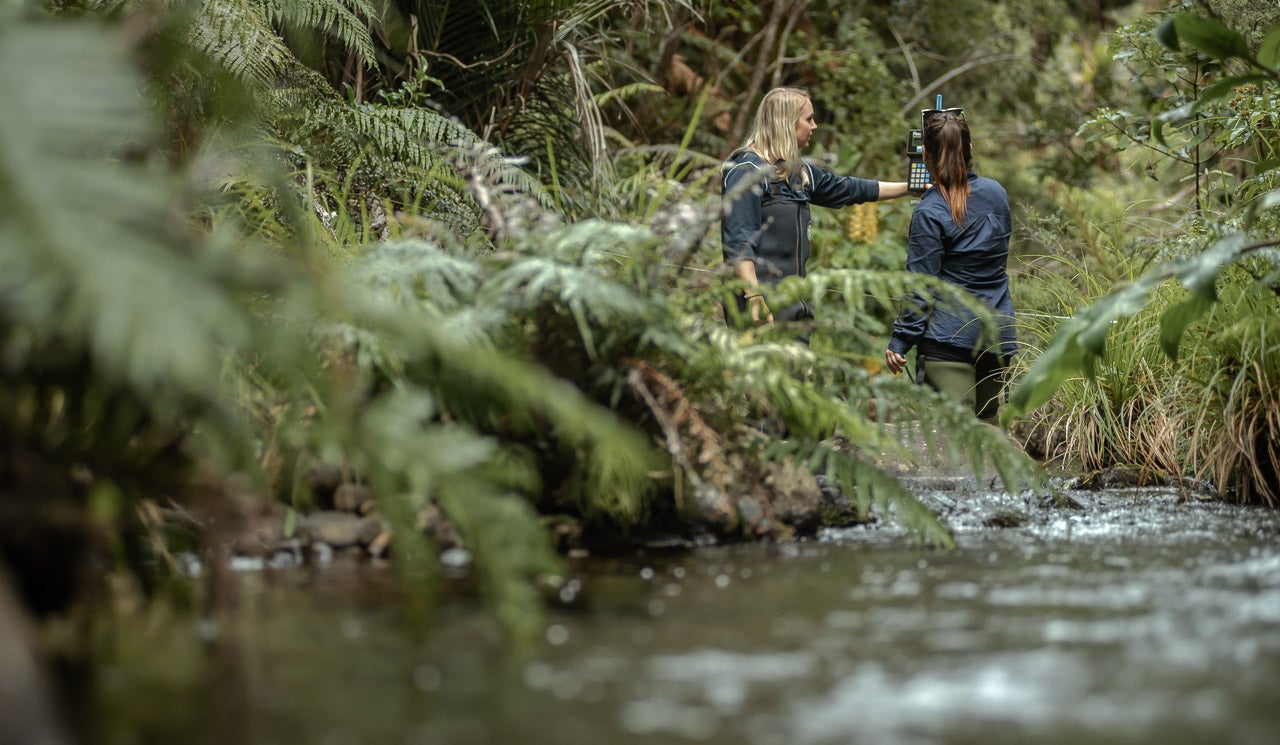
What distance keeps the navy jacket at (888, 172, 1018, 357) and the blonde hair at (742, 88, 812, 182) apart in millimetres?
580

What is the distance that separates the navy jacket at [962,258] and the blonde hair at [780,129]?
1.90 feet

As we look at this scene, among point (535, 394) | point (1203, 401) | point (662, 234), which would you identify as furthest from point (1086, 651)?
point (1203, 401)

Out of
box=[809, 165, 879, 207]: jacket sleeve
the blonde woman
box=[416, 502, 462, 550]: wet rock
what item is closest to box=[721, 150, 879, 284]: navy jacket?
the blonde woman

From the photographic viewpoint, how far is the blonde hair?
4914mm

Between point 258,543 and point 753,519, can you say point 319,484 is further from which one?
point 753,519

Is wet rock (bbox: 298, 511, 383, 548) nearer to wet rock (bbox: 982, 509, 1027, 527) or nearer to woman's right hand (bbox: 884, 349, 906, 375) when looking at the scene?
wet rock (bbox: 982, 509, 1027, 527)

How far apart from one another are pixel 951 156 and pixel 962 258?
0.44 meters

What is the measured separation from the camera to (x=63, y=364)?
6.67ft

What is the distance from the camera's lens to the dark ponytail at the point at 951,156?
16.3 ft

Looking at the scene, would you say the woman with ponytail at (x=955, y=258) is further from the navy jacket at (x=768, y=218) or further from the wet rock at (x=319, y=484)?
the wet rock at (x=319, y=484)

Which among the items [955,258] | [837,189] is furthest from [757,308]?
[837,189]

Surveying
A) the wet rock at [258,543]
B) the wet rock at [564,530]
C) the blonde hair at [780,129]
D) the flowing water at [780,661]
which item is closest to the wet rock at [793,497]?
the flowing water at [780,661]

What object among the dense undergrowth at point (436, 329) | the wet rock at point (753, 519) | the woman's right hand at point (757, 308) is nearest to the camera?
the dense undergrowth at point (436, 329)

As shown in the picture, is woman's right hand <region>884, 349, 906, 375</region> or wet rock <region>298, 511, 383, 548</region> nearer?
wet rock <region>298, 511, 383, 548</region>
